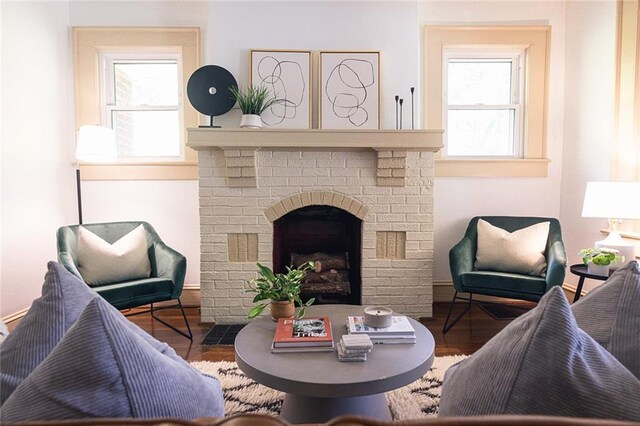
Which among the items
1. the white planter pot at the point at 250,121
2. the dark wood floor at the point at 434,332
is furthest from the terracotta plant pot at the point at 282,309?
the white planter pot at the point at 250,121

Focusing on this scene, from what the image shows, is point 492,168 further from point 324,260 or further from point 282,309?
point 282,309

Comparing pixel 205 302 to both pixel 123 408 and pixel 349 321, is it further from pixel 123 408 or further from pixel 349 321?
pixel 123 408

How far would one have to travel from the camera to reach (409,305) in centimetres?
294

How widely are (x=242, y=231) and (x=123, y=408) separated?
7.90 ft

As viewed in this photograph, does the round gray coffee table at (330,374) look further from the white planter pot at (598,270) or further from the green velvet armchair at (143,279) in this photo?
the white planter pot at (598,270)

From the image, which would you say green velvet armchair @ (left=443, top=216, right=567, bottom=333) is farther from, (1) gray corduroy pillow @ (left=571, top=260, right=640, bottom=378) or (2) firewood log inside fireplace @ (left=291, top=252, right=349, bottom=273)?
(1) gray corduroy pillow @ (left=571, top=260, right=640, bottom=378)

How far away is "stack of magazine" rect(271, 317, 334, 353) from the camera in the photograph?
4.81 feet

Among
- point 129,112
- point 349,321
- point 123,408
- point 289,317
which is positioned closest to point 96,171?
point 129,112

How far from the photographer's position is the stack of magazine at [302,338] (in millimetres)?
1466

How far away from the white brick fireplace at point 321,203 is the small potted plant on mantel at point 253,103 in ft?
0.76

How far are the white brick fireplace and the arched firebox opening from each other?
17cm

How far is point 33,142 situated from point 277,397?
2.72 metres

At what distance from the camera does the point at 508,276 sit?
2570 millimetres

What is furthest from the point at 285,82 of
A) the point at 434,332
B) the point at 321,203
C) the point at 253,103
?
the point at 434,332
